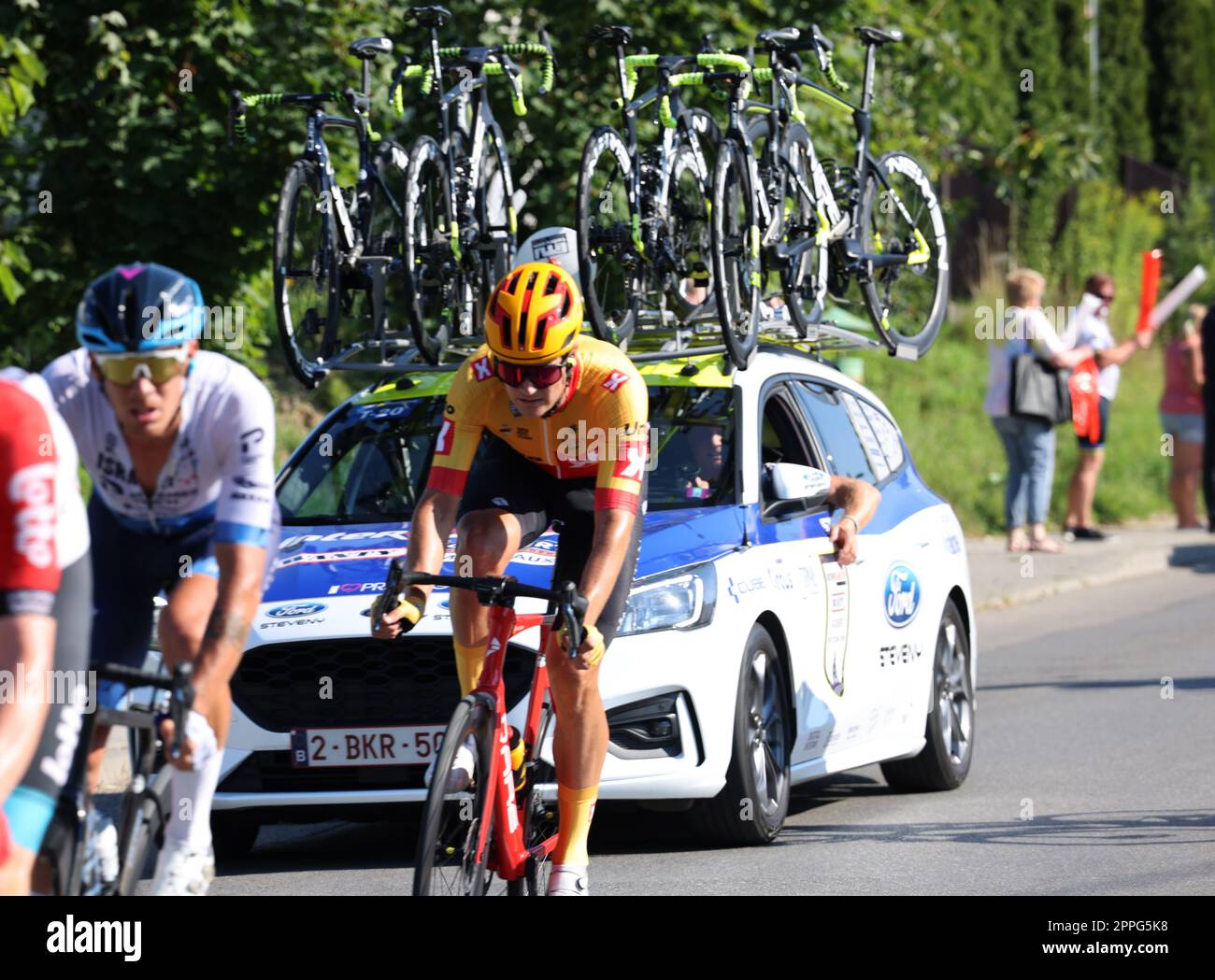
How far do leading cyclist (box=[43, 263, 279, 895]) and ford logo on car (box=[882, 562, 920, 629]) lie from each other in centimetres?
436

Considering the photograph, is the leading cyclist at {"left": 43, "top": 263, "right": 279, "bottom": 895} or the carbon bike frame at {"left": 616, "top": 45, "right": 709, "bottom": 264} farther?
the carbon bike frame at {"left": 616, "top": 45, "right": 709, "bottom": 264}

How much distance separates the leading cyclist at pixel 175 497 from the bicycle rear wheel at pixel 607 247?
3594 mm

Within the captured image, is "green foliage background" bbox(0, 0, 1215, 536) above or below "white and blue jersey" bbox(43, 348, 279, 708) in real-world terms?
above

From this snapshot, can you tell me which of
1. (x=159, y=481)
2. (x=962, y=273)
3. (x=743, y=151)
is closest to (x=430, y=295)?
(x=743, y=151)

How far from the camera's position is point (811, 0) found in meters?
15.9

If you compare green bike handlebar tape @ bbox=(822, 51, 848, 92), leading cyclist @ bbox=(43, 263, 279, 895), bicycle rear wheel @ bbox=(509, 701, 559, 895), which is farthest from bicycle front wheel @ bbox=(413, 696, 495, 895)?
green bike handlebar tape @ bbox=(822, 51, 848, 92)

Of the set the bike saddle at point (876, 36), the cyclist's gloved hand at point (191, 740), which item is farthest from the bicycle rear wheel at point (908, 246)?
the cyclist's gloved hand at point (191, 740)

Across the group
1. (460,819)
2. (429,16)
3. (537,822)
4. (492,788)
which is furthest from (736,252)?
(460,819)

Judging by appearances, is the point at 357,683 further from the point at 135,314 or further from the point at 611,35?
the point at 611,35

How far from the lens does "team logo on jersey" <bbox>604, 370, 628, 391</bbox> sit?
6641 mm

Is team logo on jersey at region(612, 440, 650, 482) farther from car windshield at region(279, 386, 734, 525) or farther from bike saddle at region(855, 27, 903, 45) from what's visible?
A: bike saddle at region(855, 27, 903, 45)

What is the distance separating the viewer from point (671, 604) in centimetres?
803

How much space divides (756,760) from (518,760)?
1841 millimetres

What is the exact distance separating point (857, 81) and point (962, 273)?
19683 millimetres
